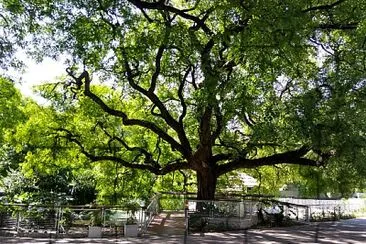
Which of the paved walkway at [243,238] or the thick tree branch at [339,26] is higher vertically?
the thick tree branch at [339,26]

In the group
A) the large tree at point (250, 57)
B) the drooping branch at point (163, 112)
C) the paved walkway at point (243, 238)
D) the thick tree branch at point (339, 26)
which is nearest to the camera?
the large tree at point (250, 57)

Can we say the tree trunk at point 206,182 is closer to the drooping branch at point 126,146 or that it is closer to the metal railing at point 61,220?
the drooping branch at point 126,146

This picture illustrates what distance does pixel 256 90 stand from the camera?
46.0ft

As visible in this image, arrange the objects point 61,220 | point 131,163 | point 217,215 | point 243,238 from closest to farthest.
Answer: point 243,238, point 61,220, point 217,215, point 131,163

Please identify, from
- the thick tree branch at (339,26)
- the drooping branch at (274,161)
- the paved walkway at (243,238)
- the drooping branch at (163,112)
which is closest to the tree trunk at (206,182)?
the drooping branch at (274,161)

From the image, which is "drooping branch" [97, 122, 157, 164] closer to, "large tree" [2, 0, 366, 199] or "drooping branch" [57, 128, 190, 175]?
"drooping branch" [57, 128, 190, 175]

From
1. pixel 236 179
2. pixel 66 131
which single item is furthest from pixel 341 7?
pixel 236 179

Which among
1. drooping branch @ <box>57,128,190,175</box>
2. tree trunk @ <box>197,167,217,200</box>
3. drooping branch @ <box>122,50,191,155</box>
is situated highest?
drooping branch @ <box>122,50,191,155</box>

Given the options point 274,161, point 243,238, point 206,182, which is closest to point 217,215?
point 206,182

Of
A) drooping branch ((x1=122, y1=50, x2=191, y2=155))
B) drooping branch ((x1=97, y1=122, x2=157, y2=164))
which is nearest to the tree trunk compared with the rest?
drooping branch ((x1=122, y1=50, x2=191, y2=155))

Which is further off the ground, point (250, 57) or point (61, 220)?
point (250, 57)

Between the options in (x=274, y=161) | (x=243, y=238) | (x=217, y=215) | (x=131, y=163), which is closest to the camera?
(x=243, y=238)

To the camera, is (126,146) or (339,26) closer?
(339,26)

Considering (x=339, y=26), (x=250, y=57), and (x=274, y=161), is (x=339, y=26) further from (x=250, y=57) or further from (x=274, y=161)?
(x=274, y=161)
